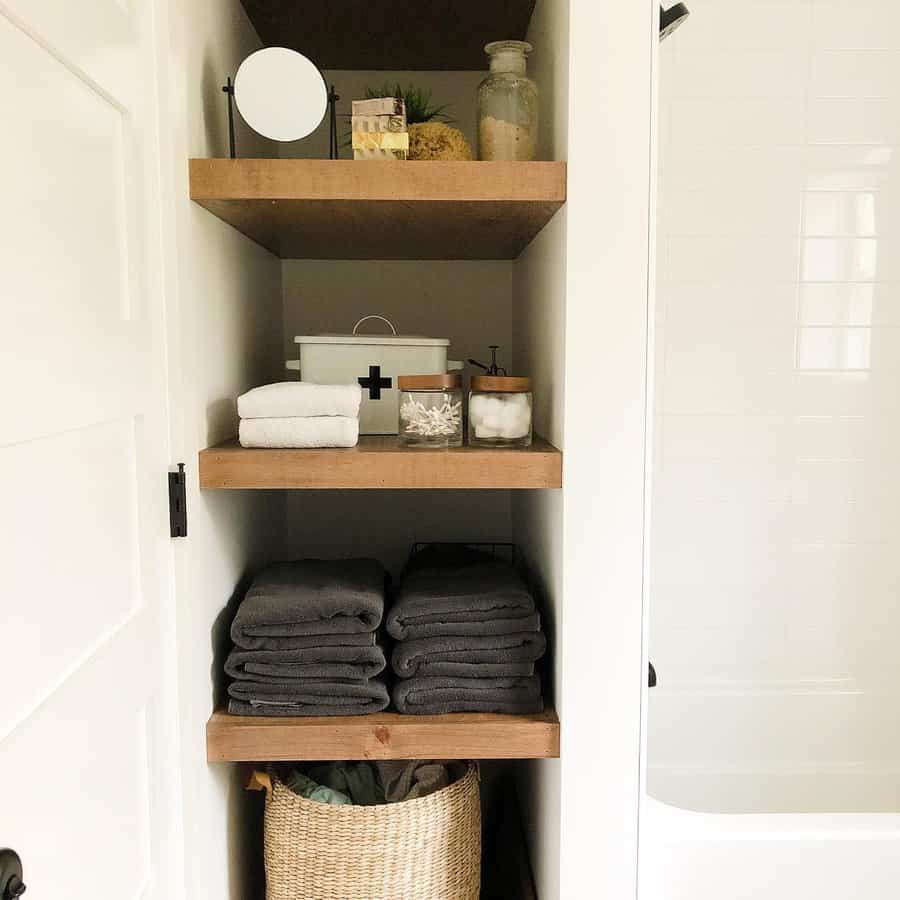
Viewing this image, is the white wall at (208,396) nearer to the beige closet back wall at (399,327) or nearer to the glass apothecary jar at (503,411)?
the beige closet back wall at (399,327)

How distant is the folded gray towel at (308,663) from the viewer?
48.4 inches

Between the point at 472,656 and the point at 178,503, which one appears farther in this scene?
the point at 472,656

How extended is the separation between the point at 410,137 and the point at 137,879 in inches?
42.0

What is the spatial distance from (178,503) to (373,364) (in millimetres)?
421

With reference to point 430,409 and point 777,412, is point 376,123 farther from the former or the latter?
point 777,412

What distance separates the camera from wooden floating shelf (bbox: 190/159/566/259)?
3.71 feet

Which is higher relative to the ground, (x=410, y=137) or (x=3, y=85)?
(x=410, y=137)

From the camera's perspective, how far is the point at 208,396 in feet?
4.05

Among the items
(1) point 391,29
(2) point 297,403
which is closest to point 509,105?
(1) point 391,29

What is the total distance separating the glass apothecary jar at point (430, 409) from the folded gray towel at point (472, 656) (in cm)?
29

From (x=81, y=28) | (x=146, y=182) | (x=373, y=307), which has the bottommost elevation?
(x=373, y=307)

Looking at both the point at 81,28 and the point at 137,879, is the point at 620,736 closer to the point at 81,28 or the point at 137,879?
the point at 137,879

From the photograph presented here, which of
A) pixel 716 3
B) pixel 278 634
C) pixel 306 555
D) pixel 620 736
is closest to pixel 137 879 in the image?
pixel 278 634

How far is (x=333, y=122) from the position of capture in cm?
130
